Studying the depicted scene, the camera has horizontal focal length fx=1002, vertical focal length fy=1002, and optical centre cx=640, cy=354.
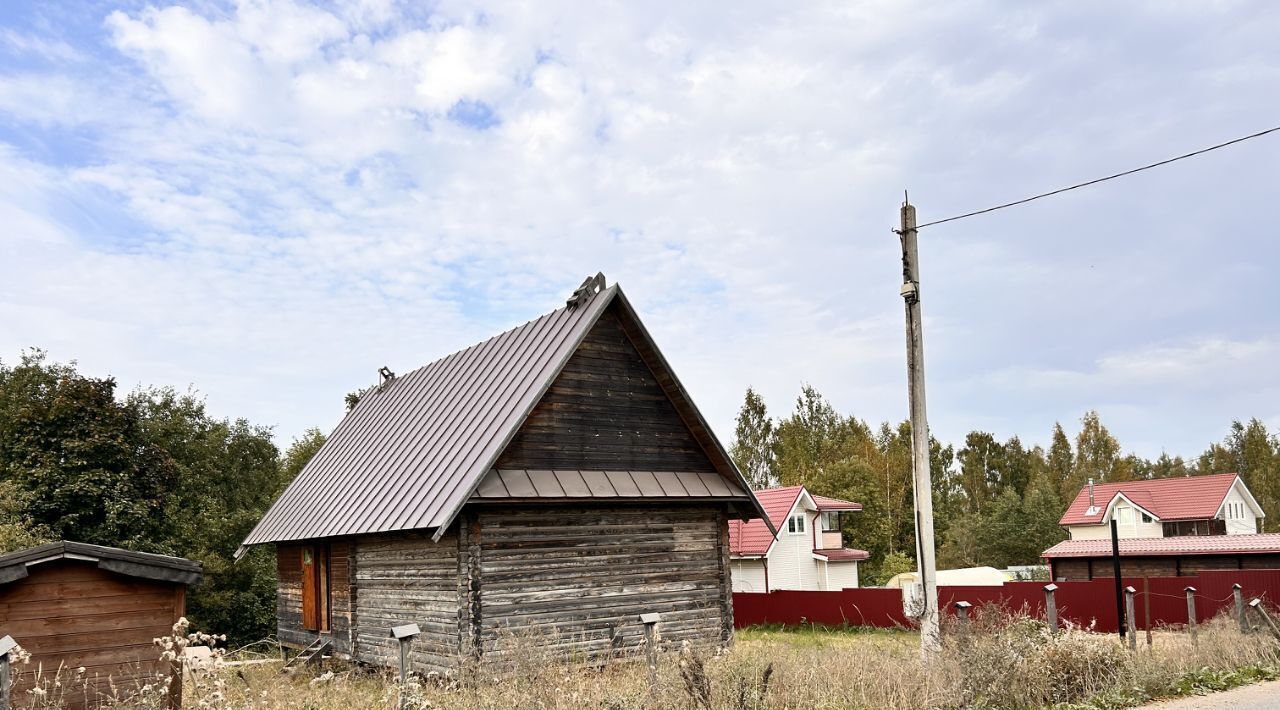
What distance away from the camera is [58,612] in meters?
11.1

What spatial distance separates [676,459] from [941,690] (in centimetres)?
850

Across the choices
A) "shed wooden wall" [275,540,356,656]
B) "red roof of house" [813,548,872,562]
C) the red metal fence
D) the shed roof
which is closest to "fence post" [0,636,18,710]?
the shed roof

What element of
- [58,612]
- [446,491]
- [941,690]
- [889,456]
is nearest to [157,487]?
[446,491]

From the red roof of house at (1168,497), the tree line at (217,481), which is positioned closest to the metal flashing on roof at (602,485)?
the tree line at (217,481)

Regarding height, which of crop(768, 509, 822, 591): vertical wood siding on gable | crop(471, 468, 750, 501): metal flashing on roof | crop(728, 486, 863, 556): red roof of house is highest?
crop(471, 468, 750, 501): metal flashing on roof

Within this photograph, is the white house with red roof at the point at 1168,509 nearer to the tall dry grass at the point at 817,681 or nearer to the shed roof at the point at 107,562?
the tall dry grass at the point at 817,681

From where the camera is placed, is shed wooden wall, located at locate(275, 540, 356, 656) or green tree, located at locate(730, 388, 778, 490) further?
green tree, located at locate(730, 388, 778, 490)

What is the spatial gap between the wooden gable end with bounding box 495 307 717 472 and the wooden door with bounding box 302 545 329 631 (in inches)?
277

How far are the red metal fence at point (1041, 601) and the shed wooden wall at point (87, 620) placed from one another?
16.5 meters

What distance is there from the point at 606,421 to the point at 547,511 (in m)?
1.98

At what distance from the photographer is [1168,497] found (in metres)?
50.2

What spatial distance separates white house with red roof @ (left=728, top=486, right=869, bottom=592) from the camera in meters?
40.8

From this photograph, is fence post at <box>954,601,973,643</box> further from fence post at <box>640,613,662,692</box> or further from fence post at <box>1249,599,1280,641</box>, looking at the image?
fence post at <box>1249,599,1280,641</box>

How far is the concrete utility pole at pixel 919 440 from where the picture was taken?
1267cm
